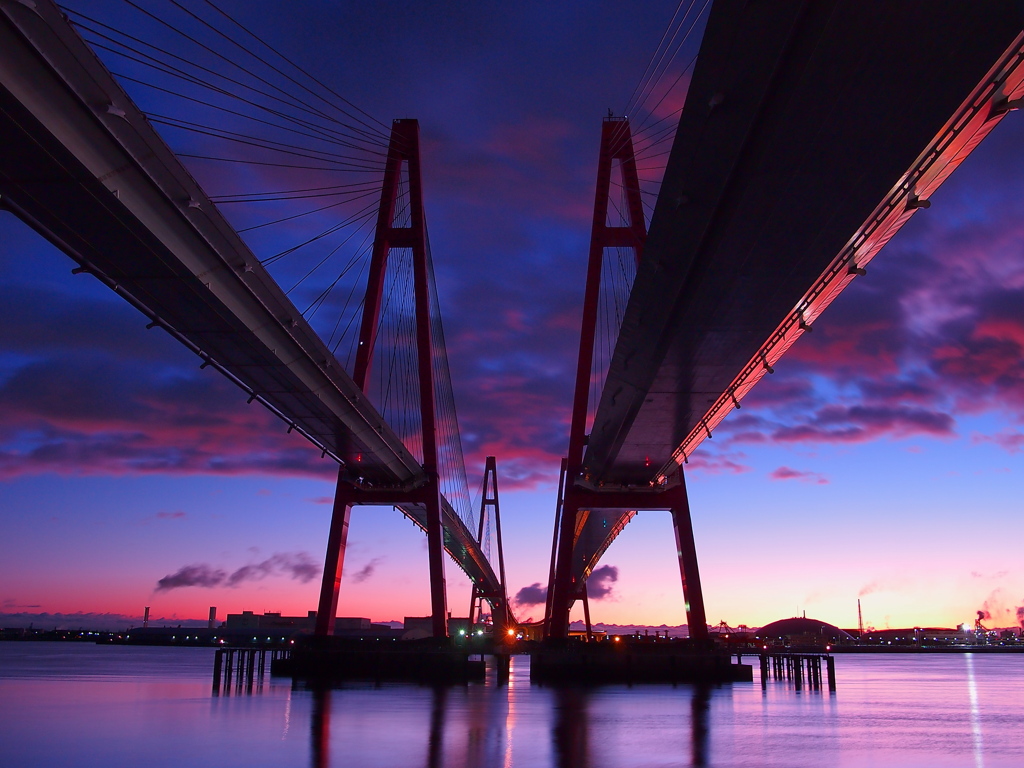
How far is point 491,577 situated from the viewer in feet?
284

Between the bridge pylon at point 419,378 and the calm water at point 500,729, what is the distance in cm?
446

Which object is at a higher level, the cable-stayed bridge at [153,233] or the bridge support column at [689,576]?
the cable-stayed bridge at [153,233]

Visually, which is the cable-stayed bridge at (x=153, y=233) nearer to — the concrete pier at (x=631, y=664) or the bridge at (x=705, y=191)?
the bridge at (x=705, y=191)

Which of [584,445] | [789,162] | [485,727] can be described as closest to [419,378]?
[584,445]

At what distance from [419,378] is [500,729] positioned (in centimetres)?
2033

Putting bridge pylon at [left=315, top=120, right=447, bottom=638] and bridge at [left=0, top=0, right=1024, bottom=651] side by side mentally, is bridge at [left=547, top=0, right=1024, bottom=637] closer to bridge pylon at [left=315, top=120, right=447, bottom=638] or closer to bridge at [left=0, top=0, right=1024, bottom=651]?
bridge at [left=0, top=0, right=1024, bottom=651]

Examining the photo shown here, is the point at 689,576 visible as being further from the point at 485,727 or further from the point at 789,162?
the point at 789,162

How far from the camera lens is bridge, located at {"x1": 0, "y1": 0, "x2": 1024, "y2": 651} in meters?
12.0

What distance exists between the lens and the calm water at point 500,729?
1569cm

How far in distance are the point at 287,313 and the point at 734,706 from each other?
17.8 m

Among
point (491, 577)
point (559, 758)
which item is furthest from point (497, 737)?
point (491, 577)

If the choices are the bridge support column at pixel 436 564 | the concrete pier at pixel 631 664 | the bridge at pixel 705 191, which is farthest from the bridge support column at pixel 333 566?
the concrete pier at pixel 631 664

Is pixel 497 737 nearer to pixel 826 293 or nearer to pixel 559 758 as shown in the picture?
pixel 559 758

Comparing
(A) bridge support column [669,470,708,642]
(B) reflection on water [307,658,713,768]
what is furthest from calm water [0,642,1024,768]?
(A) bridge support column [669,470,708,642]
